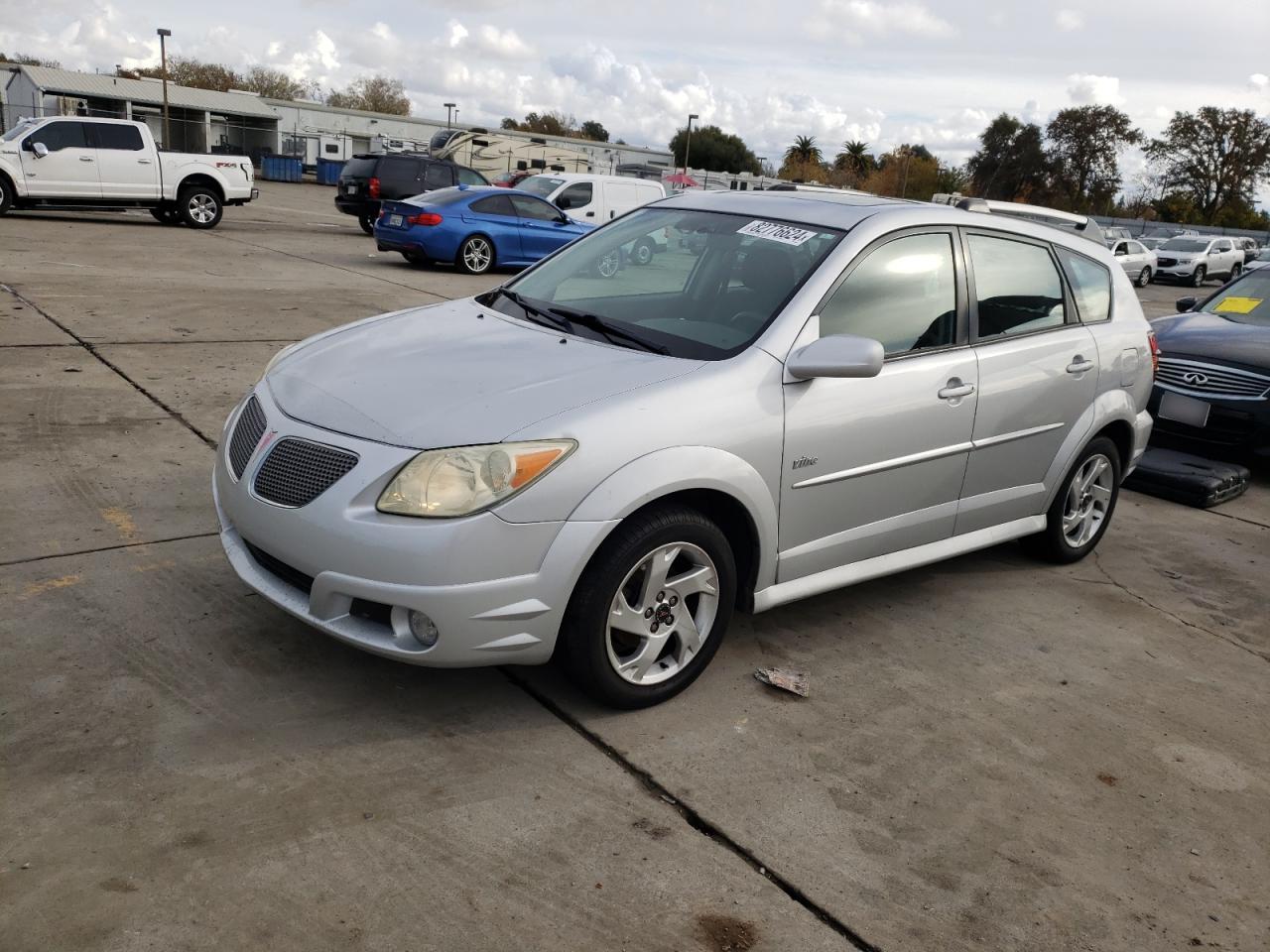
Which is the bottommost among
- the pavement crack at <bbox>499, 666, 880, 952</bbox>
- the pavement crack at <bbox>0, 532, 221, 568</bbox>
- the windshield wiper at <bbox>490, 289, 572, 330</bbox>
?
the pavement crack at <bbox>499, 666, 880, 952</bbox>

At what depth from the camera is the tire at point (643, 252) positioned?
14.6 feet

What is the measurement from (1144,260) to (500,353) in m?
30.3

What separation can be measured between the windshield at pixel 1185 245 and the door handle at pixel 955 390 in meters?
32.6

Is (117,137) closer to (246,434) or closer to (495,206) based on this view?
(495,206)

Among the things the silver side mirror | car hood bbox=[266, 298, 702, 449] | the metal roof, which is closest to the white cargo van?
car hood bbox=[266, 298, 702, 449]

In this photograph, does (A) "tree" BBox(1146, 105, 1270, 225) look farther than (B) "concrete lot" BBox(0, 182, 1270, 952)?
Yes

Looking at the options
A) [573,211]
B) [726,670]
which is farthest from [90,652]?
[573,211]

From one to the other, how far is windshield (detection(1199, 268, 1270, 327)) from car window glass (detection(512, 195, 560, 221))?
10.5 m

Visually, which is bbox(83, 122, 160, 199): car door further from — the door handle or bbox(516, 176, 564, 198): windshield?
the door handle

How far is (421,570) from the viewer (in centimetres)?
304

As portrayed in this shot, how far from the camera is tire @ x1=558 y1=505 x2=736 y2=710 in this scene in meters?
3.28

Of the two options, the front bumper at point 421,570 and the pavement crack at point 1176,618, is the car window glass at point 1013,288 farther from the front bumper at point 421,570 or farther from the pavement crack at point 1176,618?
the front bumper at point 421,570

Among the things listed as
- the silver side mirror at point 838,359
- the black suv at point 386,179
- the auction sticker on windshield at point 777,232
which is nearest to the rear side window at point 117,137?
the black suv at point 386,179

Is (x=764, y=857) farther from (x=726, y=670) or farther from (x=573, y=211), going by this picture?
(x=573, y=211)
